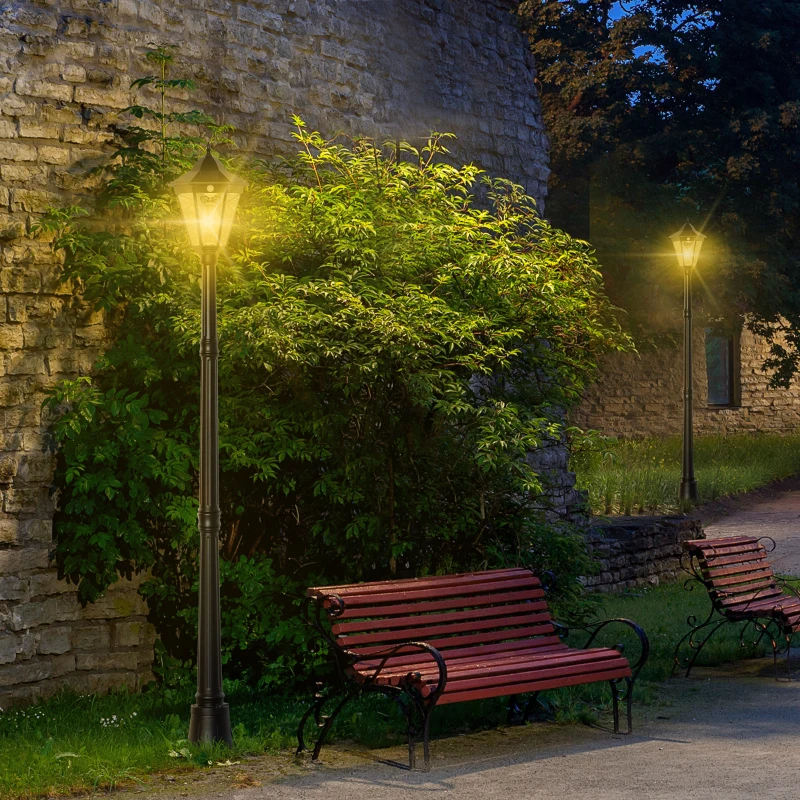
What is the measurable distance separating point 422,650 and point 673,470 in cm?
1324

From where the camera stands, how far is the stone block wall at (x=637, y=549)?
1154cm

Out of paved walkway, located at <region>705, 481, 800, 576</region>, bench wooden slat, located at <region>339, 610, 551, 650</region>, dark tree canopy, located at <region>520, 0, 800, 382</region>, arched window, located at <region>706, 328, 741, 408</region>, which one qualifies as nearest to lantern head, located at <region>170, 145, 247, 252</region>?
bench wooden slat, located at <region>339, 610, 551, 650</region>

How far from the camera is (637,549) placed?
12078 millimetres

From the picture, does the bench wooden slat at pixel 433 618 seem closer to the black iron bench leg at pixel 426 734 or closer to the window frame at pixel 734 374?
the black iron bench leg at pixel 426 734

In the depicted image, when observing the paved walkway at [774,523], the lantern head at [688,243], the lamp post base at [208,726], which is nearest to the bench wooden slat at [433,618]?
the lamp post base at [208,726]

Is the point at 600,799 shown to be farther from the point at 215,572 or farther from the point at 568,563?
the point at 568,563

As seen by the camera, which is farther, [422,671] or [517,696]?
[517,696]

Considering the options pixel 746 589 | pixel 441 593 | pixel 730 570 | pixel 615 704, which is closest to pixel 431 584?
pixel 441 593

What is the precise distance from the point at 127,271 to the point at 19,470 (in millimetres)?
1259

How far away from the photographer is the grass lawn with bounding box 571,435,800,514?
1516cm

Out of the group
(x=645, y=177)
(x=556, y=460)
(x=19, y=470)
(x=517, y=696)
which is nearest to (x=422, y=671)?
(x=517, y=696)

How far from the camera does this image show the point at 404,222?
7.88 m

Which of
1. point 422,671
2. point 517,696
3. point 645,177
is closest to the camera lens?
point 422,671

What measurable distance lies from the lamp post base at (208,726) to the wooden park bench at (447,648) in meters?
0.36
